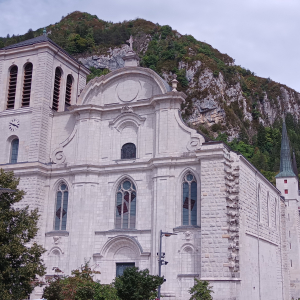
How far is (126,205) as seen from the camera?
28.1 m

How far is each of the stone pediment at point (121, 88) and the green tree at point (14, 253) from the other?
1130cm

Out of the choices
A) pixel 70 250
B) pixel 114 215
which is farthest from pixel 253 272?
pixel 70 250

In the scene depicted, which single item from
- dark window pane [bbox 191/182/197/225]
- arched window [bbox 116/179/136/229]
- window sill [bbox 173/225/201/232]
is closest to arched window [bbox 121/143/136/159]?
arched window [bbox 116/179/136/229]

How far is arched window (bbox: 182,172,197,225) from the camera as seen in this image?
86.2 ft

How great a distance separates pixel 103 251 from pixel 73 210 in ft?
10.6

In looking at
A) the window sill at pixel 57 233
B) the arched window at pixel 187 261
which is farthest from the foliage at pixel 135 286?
the window sill at pixel 57 233

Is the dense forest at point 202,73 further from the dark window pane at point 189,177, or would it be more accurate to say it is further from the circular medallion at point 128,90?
the dark window pane at point 189,177

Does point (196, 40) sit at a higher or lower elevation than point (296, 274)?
higher

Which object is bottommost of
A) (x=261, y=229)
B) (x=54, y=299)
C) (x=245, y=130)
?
(x=54, y=299)

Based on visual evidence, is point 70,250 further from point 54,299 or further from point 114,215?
point 54,299

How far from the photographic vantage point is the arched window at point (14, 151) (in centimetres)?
3091

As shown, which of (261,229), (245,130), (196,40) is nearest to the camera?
(261,229)

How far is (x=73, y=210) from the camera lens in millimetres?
28453

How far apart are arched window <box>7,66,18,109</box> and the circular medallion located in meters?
7.91
